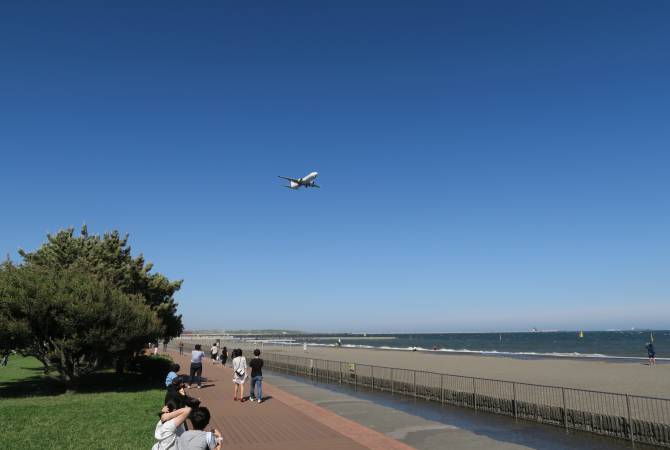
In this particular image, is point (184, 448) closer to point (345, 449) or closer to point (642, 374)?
point (345, 449)

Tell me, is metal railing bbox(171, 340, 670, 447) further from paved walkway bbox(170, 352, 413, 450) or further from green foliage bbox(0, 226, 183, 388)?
green foliage bbox(0, 226, 183, 388)

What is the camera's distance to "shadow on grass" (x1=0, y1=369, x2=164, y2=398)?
19.1m

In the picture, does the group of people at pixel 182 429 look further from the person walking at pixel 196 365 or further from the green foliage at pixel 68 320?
the person walking at pixel 196 365

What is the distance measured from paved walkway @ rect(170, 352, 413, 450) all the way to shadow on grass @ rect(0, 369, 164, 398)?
5593 millimetres

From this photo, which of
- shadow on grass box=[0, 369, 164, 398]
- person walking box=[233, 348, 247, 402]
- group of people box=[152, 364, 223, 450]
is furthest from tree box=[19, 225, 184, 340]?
group of people box=[152, 364, 223, 450]

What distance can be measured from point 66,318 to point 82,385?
5564mm

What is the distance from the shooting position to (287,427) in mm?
11562

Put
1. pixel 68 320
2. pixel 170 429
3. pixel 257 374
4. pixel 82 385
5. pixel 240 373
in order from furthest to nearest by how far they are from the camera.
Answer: pixel 82 385 < pixel 68 320 < pixel 240 373 < pixel 257 374 < pixel 170 429

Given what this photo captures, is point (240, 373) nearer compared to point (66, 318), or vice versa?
point (240, 373)

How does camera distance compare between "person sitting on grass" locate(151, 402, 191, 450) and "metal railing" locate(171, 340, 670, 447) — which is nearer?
"person sitting on grass" locate(151, 402, 191, 450)

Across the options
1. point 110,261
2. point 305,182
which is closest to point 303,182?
point 305,182

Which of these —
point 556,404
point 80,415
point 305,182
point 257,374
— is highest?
point 305,182

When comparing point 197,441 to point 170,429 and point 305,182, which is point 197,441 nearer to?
point 170,429

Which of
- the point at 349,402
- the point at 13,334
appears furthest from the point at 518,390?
the point at 13,334
